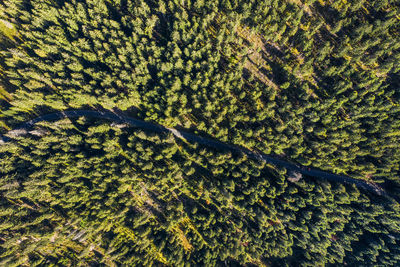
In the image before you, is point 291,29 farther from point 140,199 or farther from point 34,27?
point 34,27

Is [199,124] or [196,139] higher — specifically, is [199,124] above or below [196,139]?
above

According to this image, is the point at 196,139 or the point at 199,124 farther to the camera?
the point at 196,139

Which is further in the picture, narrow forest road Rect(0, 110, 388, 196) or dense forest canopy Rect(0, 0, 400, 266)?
narrow forest road Rect(0, 110, 388, 196)

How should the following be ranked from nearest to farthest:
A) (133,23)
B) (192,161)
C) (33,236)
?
(133,23) → (33,236) → (192,161)

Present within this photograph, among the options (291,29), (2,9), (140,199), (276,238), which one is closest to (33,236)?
(140,199)
